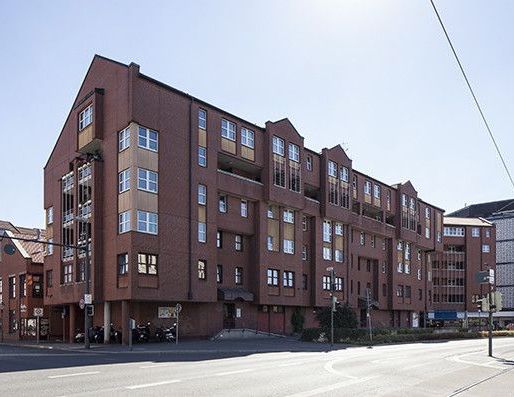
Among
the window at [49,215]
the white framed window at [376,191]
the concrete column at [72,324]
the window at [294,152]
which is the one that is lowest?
the concrete column at [72,324]

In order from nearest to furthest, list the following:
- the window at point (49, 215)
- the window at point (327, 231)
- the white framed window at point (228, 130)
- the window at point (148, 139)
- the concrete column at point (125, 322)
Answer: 1. the concrete column at point (125, 322)
2. the window at point (148, 139)
3. the white framed window at point (228, 130)
4. the window at point (49, 215)
5. the window at point (327, 231)

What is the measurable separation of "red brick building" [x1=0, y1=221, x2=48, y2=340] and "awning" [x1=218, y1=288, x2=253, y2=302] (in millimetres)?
16797

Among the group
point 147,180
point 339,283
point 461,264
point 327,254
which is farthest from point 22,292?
point 461,264

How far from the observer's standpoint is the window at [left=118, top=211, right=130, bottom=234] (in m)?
40.9

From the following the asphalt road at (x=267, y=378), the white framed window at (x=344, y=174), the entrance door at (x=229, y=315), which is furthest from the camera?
the white framed window at (x=344, y=174)

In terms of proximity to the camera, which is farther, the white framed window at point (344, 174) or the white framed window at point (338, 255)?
the white framed window at point (344, 174)

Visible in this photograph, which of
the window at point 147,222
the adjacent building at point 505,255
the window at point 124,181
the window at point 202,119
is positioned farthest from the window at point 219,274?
the adjacent building at point 505,255

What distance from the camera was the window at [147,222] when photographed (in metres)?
40.8

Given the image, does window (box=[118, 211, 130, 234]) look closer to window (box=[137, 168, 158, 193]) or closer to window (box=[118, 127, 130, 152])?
window (box=[137, 168, 158, 193])

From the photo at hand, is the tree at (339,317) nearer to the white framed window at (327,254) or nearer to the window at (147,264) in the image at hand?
the window at (147,264)

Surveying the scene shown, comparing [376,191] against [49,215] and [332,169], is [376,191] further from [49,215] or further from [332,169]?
[49,215]

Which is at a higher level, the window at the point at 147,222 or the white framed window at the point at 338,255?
the window at the point at 147,222

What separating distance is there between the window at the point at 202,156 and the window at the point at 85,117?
8.27m

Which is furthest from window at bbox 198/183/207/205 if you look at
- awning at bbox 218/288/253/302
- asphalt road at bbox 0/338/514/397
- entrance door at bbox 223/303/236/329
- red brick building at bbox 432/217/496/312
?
red brick building at bbox 432/217/496/312
